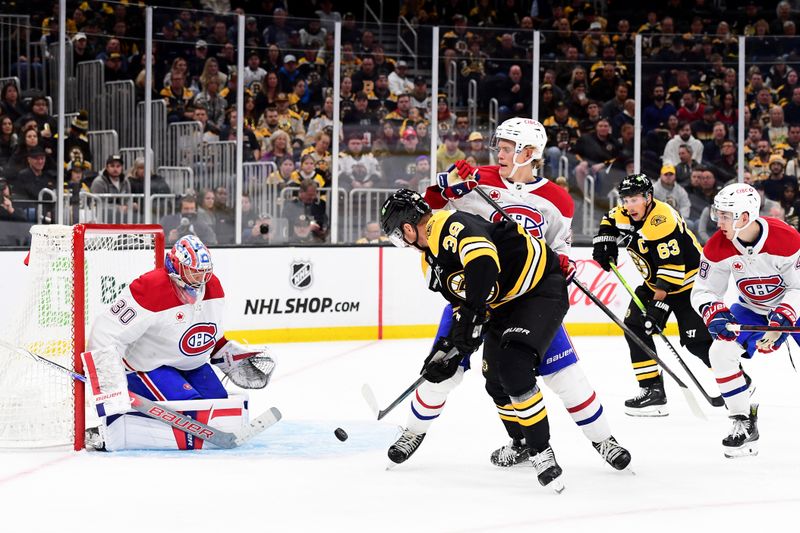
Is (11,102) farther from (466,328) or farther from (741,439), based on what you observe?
(741,439)

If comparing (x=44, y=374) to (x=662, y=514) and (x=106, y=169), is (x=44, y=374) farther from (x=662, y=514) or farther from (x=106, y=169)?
(x=106, y=169)

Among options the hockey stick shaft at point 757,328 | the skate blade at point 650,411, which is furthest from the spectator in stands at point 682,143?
the hockey stick shaft at point 757,328

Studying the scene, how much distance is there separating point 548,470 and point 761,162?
6263mm

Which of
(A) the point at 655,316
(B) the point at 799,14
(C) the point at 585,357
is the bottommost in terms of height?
(C) the point at 585,357

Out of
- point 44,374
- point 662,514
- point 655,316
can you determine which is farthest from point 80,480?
point 655,316

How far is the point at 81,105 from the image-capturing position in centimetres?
802

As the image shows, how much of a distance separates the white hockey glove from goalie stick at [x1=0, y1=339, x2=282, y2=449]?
0.09 metres

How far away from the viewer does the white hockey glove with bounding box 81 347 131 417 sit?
4215mm

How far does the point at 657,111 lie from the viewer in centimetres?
955

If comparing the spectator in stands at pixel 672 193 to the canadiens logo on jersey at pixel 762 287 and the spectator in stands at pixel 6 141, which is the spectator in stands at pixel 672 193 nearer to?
the canadiens logo on jersey at pixel 762 287

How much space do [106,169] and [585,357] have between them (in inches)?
133

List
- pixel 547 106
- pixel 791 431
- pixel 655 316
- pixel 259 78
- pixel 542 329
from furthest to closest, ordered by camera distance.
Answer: pixel 547 106
pixel 259 78
pixel 655 316
pixel 791 431
pixel 542 329

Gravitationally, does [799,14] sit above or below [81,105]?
above

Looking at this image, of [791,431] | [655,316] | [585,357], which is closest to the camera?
[791,431]
